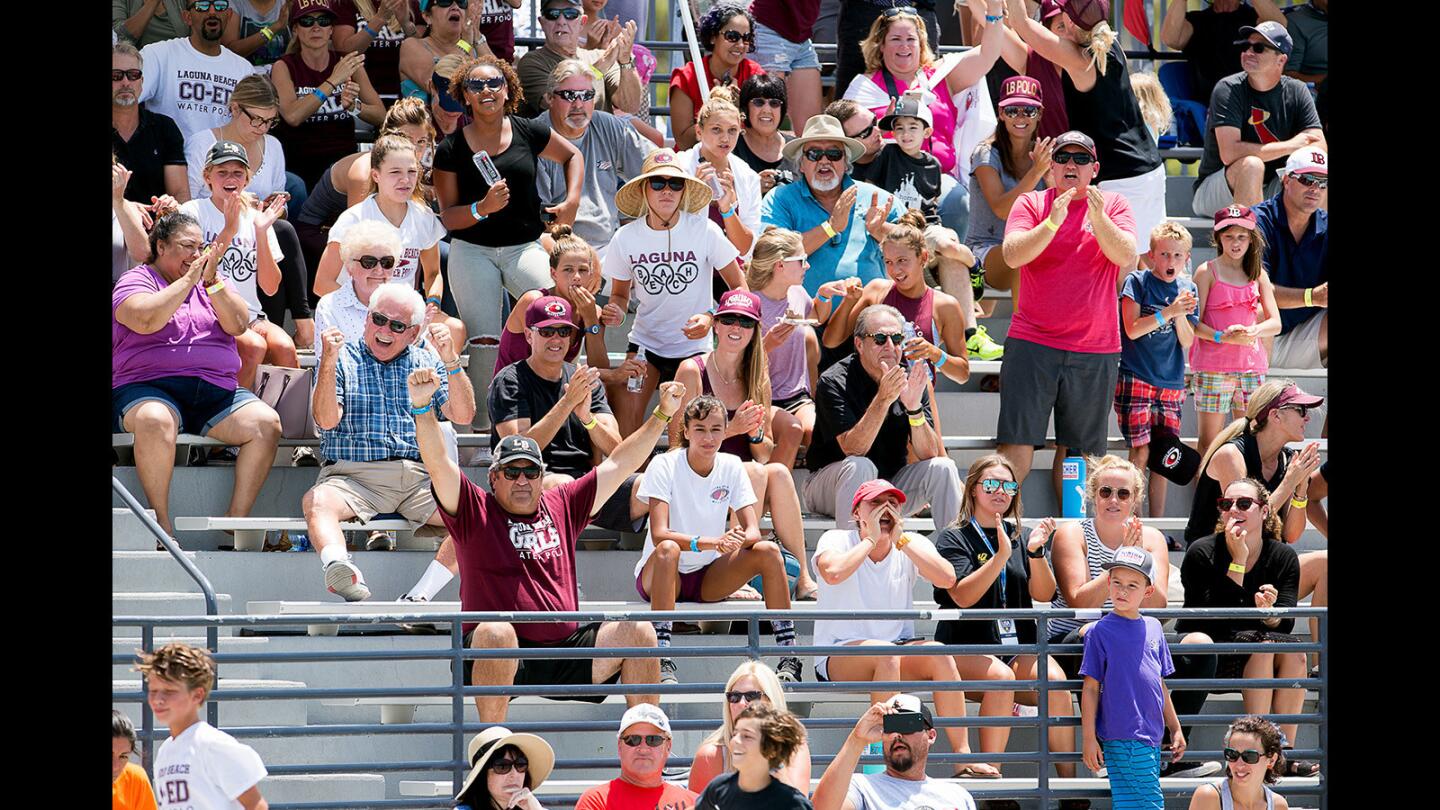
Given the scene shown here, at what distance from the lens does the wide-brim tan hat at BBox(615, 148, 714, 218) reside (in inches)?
399

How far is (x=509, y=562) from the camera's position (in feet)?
26.9

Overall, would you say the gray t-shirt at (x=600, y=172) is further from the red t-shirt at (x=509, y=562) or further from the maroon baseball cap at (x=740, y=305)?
the red t-shirt at (x=509, y=562)

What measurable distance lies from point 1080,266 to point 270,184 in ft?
13.2

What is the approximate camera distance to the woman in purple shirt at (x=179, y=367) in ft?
29.4

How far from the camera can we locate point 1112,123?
11359 millimetres

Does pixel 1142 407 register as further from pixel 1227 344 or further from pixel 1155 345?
pixel 1227 344

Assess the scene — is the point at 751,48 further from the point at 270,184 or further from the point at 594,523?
the point at 594,523

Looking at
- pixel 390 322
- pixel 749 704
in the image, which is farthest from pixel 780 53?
pixel 749 704

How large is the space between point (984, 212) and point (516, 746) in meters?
5.24

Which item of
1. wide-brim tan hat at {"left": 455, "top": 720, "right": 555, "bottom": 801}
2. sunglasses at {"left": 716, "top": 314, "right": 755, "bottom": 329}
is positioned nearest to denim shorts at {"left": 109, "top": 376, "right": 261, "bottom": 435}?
sunglasses at {"left": 716, "top": 314, "right": 755, "bottom": 329}

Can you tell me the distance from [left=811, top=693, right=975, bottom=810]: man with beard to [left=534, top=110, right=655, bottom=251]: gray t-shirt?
4.23m

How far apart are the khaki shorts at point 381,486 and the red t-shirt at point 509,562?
74 cm

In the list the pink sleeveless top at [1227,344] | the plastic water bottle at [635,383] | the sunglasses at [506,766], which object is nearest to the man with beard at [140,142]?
the plastic water bottle at [635,383]
